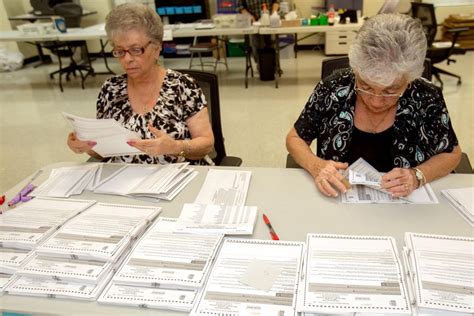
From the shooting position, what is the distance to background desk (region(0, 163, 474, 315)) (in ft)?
3.05

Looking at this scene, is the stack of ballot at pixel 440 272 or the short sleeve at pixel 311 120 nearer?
the stack of ballot at pixel 440 272

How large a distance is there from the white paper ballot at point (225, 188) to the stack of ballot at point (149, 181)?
86 millimetres

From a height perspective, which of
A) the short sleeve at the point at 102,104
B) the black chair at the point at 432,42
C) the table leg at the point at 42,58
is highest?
the short sleeve at the point at 102,104

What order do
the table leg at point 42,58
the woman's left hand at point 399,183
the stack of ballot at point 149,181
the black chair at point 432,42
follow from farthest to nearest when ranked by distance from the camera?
the table leg at point 42,58 → the black chair at point 432,42 → the stack of ballot at point 149,181 → the woman's left hand at point 399,183

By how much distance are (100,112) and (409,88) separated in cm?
133

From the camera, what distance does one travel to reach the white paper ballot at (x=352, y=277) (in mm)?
839

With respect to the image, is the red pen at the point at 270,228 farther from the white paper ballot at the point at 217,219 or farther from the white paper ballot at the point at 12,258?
the white paper ballot at the point at 12,258

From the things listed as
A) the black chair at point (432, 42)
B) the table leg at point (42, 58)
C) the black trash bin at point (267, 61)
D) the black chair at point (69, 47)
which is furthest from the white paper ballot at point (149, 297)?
the table leg at point (42, 58)

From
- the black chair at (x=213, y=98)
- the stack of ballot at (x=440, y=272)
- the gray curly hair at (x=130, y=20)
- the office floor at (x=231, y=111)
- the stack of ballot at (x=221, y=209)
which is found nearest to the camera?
the stack of ballot at (x=440, y=272)

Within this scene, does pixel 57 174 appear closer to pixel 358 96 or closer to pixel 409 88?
pixel 358 96

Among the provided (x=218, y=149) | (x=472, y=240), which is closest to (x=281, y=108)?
(x=218, y=149)

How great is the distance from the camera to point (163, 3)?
6.99 metres

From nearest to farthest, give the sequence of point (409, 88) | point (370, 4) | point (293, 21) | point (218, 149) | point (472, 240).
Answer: point (472, 240) → point (409, 88) → point (218, 149) → point (293, 21) → point (370, 4)

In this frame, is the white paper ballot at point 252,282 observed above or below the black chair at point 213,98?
below
